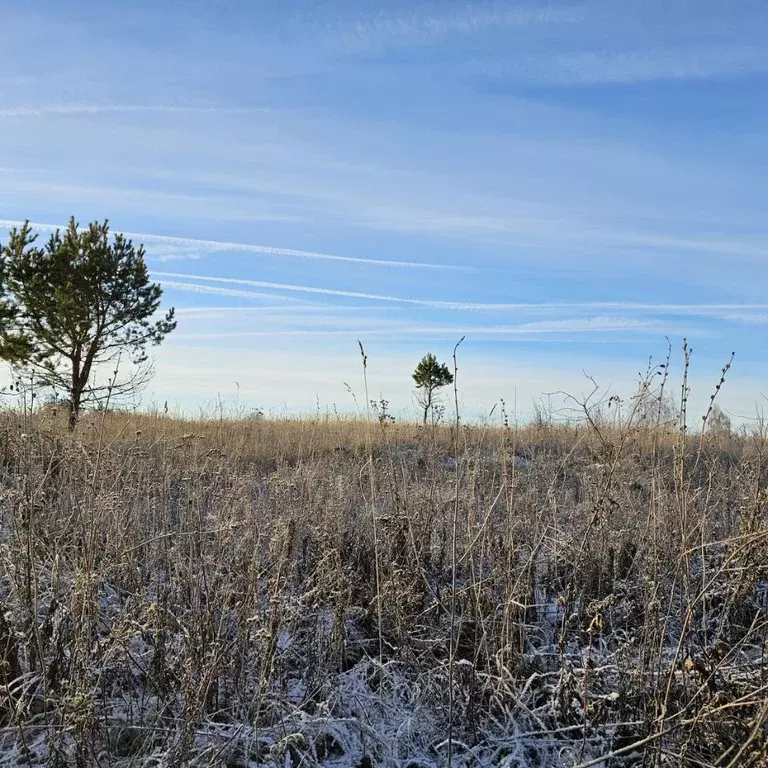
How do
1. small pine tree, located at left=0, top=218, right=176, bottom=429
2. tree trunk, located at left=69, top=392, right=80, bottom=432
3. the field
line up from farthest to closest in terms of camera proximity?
1. small pine tree, located at left=0, top=218, right=176, bottom=429
2. tree trunk, located at left=69, top=392, right=80, bottom=432
3. the field

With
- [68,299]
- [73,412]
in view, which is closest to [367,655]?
[73,412]

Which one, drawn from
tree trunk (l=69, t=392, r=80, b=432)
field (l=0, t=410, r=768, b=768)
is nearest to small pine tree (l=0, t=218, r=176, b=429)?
tree trunk (l=69, t=392, r=80, b=432)

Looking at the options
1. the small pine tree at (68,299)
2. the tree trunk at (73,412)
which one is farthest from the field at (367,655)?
the small pine tree at (68,299)

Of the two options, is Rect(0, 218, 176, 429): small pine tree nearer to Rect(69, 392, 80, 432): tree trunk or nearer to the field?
Rect(69, 392, 80, 432): tree trunk

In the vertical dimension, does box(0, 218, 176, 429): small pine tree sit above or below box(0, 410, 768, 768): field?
above

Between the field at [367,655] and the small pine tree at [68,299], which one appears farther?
the small pine tree at [68,299]

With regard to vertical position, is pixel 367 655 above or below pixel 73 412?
below

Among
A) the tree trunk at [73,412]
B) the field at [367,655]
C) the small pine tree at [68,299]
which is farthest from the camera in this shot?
the small pine tree at [68,299]

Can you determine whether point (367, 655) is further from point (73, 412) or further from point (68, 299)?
point (68, 299)

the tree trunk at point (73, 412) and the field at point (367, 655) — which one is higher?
the tree trunk at point (73, 412)

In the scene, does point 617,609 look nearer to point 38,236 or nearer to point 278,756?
point 278,756

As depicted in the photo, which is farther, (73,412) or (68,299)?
(68,299)

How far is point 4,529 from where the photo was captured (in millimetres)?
4527

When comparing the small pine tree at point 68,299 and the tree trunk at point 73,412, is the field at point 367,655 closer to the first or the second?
the tree trunk at point 73,412
